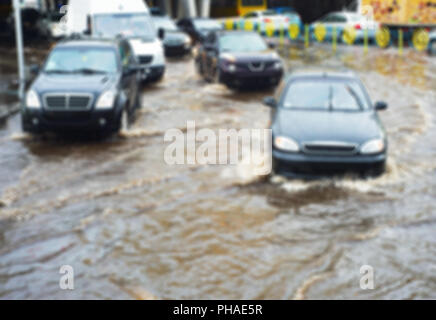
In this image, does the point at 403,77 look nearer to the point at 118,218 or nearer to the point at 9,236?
the point at 118,218

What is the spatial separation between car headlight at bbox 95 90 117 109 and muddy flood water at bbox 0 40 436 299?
0.72m

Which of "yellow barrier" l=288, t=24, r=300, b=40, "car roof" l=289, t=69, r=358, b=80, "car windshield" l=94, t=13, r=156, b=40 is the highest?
"car windshield" l=94, t=13, r=156, b=40

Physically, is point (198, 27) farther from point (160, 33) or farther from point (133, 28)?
point (160, 33)

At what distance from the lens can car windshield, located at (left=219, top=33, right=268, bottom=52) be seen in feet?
56.1

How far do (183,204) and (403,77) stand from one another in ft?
42.3

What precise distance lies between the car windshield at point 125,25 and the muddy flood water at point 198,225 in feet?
23.7

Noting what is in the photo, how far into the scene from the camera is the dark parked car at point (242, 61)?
16342mm

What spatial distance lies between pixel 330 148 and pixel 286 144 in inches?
23.8

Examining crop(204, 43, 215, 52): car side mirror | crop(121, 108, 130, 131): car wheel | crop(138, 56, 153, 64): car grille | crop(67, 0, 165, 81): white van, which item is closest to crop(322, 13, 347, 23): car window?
crop(67, 0, 165, 81): white van

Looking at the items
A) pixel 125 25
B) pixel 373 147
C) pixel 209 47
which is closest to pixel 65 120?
pixel 373 147

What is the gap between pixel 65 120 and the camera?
10.5 metres

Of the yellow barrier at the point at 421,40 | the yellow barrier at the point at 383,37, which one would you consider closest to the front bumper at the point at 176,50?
the yellow barrier at the point at 383,37

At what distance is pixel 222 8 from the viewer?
4125 cm

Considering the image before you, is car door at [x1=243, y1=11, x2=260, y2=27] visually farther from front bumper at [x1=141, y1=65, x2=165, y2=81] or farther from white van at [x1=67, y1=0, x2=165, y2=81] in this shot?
front bumper at [x1=141, y1=65, x2=165, y2=81]
